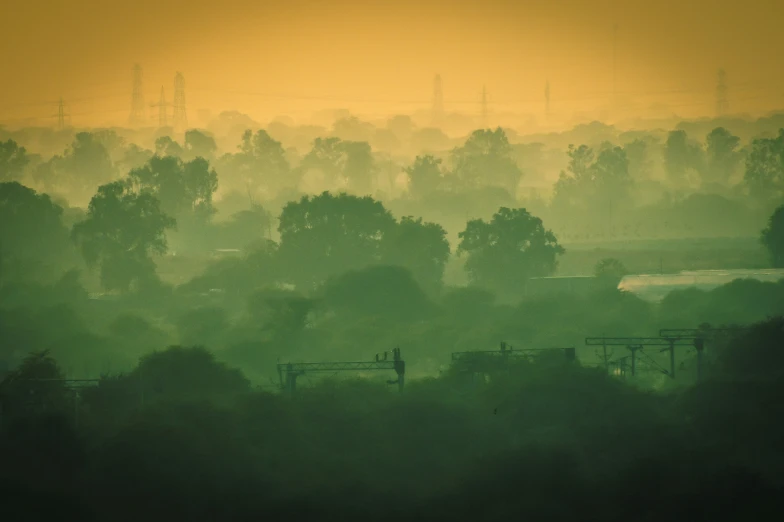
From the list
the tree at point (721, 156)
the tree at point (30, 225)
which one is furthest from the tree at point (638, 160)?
the tree at point (30, 225)

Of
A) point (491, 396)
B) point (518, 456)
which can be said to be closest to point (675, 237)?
point (491, 396)

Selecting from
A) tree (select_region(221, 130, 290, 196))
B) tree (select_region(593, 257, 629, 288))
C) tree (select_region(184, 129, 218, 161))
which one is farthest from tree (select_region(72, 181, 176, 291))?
tree (select_region(184, 129, 218, 161))

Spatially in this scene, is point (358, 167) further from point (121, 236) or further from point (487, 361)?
point (487, 361)

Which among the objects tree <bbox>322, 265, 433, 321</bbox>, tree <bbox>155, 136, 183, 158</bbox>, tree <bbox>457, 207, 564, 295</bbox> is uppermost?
tree <bbox>155, 136, 183, 158</bbox>

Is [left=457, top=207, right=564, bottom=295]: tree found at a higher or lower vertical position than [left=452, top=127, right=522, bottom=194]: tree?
lower

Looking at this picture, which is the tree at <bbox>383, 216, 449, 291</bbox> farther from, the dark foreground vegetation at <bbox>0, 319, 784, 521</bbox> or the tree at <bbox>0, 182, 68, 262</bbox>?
the dark foreground vegetation at <bbox>0, 319, 784, 521</bbox>

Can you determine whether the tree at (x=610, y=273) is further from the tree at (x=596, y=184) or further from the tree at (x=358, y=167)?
the tree at (x=358, y=167)

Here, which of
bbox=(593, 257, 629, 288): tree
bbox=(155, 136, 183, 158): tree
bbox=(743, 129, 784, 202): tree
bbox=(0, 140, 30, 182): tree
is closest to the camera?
bbox=(593, 257, 629, 288): tree
